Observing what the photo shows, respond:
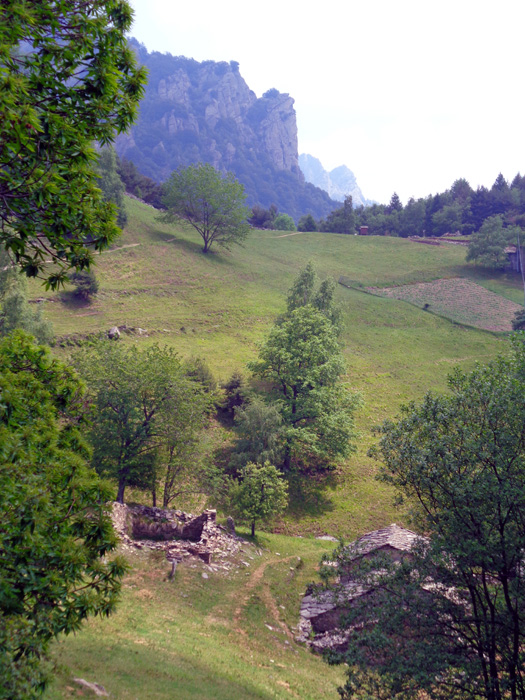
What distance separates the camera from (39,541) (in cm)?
538

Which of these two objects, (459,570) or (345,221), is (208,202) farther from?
(459,570)

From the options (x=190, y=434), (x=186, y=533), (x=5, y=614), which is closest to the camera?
(x=5, y=614)

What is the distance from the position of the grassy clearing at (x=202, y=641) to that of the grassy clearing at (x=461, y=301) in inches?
2251

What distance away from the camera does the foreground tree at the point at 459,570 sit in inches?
404

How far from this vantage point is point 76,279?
51.8 m

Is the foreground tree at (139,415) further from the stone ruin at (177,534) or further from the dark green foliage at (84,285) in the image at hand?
the dark green foliage at (84,285)

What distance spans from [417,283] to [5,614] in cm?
8420

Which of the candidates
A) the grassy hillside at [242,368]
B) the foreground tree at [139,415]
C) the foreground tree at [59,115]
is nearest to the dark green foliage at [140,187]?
the grassy hillside at [242,368]

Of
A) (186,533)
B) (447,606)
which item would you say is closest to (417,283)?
(186,533)

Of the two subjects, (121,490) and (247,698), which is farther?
(121,490)

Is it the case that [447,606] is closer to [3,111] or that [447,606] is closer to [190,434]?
[3,111]

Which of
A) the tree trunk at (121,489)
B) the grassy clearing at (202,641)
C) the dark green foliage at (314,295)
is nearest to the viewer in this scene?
the grassy clearing at (202,641)

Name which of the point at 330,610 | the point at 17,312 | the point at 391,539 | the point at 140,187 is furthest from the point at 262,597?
the point at 140,187

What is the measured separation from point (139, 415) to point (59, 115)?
71.3 feet
